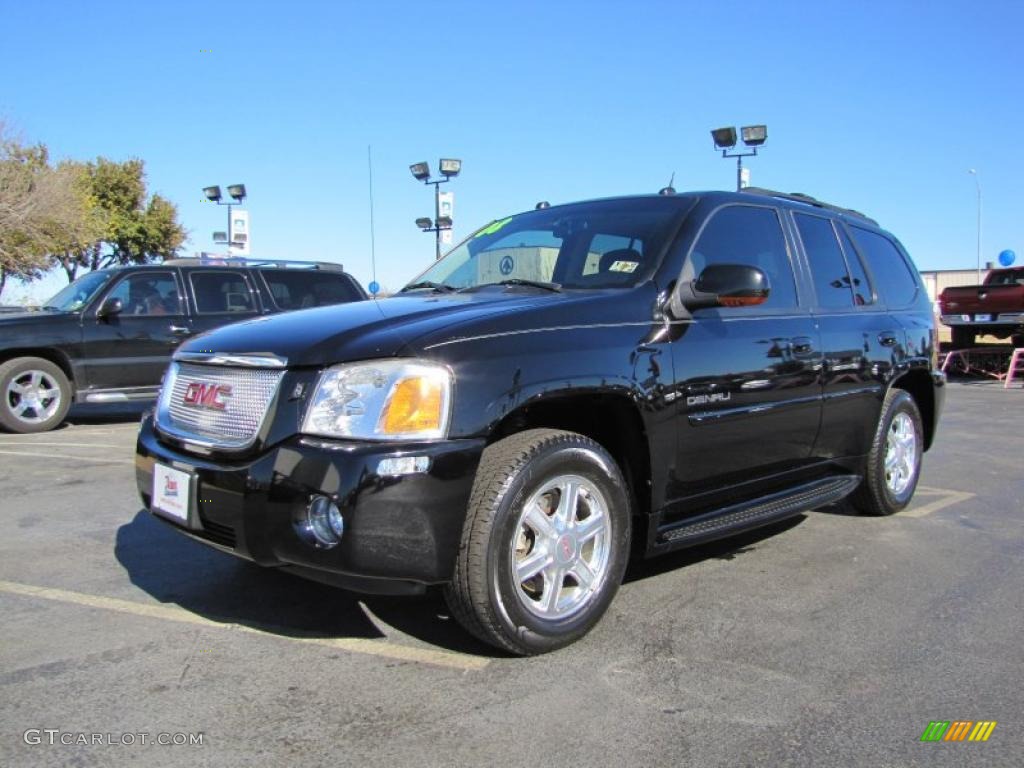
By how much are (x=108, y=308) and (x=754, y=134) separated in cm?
1562

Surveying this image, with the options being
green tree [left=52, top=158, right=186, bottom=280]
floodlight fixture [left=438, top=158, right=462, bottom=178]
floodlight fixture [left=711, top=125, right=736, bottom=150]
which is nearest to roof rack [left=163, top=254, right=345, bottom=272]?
floodlight fixture [left=711, top=125, right=736, bottom=150]

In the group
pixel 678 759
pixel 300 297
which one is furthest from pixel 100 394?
pixel 678 759

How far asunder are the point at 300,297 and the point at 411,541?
802cm

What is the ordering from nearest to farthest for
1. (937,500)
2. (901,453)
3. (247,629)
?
(247,629)
(901,453)
(937,500)

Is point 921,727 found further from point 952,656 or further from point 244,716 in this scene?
point 244,716

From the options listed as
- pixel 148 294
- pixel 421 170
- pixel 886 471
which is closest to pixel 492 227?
pixel 886 471

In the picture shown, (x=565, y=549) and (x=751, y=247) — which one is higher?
(x=751, y=247)

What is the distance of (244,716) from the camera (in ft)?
8.69

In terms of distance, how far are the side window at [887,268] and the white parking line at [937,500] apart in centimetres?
139

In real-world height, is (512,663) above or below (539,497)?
below

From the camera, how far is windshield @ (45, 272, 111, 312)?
364 inches

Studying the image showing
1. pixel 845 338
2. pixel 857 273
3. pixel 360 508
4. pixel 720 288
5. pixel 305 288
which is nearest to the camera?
pixel 360 508

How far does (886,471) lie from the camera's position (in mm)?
5246

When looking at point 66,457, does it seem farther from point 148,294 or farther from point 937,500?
point 937,500
